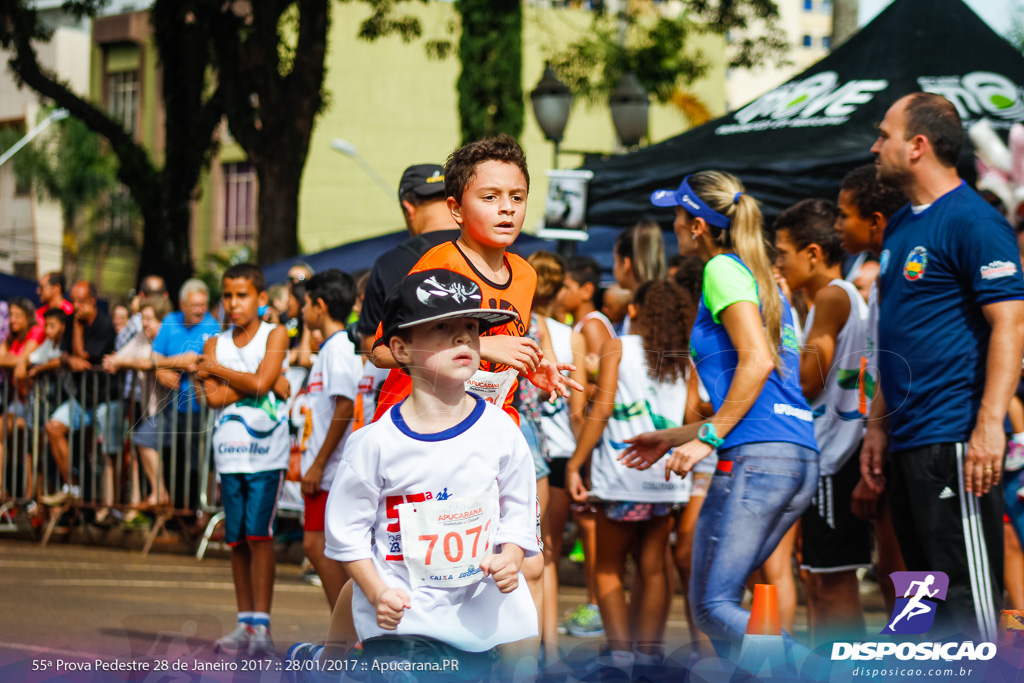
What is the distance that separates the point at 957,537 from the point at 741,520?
2.20 feet

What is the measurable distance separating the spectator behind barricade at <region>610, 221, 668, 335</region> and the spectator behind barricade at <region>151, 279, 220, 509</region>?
7.25 ft

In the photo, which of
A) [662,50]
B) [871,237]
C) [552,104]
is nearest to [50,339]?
[552,104]

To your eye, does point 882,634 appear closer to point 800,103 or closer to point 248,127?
point 800,103

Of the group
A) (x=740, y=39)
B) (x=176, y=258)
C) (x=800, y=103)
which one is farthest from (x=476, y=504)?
(x=740, y=39)

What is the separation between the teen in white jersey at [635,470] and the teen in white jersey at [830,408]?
2.22 feet

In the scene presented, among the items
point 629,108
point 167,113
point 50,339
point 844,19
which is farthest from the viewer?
point 167,113

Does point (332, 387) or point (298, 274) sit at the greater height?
point (298, 274)

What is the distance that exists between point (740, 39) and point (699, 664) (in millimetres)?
18443

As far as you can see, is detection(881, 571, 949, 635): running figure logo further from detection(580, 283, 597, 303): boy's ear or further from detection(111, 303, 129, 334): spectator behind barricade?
detection(111, 303, 129, 334): spectator behind barricade

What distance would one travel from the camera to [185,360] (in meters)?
5.08

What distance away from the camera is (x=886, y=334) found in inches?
151

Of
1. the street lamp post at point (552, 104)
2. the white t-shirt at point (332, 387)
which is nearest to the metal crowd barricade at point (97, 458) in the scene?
the white t-shirt at point (332, 387)

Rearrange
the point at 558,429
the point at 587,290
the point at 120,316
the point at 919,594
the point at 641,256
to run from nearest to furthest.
Answer: 1. the point at 919,594
2. the point at 641,256
3. the point at 558,429
4. the point at 587,290
5. the point at 120,316

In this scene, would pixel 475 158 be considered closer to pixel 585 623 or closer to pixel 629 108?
pixel 585 623
